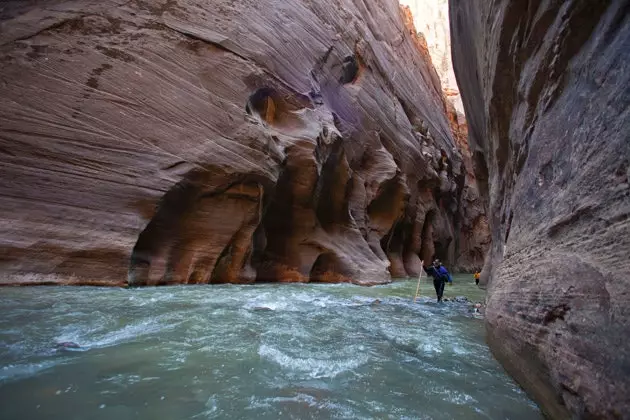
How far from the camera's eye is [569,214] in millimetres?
2869

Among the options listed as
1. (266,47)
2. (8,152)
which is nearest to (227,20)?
(266,47)

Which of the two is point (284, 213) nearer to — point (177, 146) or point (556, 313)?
point (177, 146)

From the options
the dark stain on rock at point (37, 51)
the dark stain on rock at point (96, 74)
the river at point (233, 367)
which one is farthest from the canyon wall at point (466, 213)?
the dark stain on rock at point (37, 51)

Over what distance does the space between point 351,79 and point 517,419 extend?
58.1ft

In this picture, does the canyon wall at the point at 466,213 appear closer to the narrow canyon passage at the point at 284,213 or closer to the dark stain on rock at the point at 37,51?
the narrow canyon passage at the point at 284,213

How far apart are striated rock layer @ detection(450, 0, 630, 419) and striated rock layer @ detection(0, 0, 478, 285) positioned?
7200mm

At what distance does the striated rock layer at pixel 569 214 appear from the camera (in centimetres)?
196

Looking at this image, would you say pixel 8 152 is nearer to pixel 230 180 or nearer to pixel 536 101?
pixel 230 180

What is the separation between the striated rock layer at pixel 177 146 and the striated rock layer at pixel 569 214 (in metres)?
7.20

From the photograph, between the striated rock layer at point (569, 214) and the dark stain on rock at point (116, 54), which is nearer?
the striated rock layer at point (569, 214)

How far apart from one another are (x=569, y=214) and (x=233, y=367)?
298 centimetres

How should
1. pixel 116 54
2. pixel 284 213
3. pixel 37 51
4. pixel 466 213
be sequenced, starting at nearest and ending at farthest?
pixel 37 51, pixel 116 54, pixel 284 213, pixel 466 213

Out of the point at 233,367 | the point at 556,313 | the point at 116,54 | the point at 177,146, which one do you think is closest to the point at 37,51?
the point at 116,54

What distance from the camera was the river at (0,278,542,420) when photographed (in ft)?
7.30
